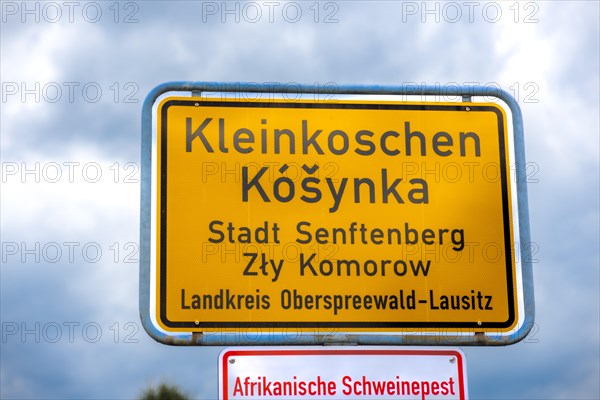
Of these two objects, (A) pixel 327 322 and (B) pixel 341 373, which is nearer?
(B) pixel 341 373

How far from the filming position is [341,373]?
551cm

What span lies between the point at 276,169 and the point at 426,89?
43.8 inches

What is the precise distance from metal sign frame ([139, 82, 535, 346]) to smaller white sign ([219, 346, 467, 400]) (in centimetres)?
10

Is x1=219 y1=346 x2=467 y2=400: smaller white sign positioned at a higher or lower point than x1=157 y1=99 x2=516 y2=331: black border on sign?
lower

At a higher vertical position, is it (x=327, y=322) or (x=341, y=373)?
(x=327, y=322)

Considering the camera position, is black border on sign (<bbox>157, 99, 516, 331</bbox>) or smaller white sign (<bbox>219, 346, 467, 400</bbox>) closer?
smaller white sign (<bbox>219, 346, 467, 400</bbox>)

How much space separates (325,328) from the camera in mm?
5715

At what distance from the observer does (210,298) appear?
5.70 meters

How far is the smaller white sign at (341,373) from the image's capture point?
17.9 feet

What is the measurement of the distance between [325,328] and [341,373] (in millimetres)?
312

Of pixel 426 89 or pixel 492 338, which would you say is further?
pixel 426 89

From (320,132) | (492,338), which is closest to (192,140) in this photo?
(320,132)

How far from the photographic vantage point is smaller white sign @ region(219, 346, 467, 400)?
546 cm

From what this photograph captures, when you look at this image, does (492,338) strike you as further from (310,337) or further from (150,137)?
(150,137)
